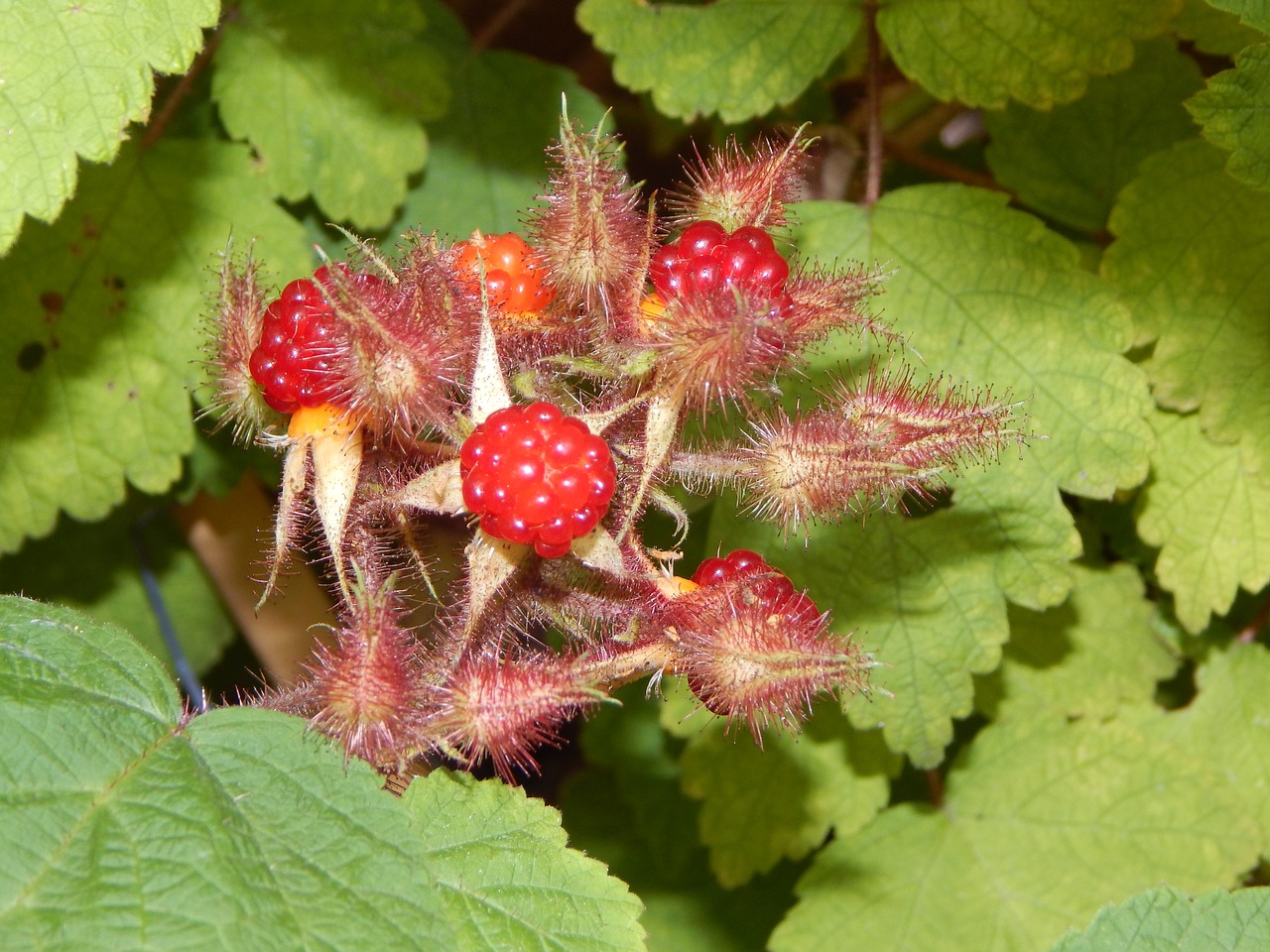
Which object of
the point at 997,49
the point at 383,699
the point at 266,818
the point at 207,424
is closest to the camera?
the point at 383,699

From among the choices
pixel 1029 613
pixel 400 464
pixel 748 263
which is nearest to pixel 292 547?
pixel 400 464

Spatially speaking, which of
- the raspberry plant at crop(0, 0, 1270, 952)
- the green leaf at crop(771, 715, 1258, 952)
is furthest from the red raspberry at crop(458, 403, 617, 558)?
the green leaf at crop(771, 715, 1258, 952)

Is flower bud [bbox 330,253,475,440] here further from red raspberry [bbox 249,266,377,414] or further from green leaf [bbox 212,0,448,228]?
green leaf [bbox 212,0,448,228]

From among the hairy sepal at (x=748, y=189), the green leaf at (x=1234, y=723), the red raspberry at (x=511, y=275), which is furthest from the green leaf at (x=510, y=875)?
the green leaf at (x=1234, y=723)

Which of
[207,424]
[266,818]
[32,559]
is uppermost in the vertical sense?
[266,818]

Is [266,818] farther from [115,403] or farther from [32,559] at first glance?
[32,559]

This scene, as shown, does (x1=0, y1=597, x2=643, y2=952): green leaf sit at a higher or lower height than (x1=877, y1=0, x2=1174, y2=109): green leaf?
lower
